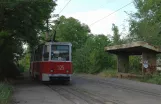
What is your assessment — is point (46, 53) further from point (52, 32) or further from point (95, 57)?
point (95, 57)

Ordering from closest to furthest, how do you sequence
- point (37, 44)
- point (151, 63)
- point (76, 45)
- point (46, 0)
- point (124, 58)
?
point (46, 0) < point (37, 44) < point (151, 63) < point (124, 58) < point (76, 45)

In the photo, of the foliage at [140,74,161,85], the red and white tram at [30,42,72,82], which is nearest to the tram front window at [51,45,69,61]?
the red and white tram at [30,42,72,82]

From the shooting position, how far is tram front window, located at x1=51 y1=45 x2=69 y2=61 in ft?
88.4

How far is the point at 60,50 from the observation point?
2697 centimetres

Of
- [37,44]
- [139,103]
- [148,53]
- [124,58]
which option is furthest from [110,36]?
[139,103]

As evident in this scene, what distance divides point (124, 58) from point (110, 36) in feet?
50.3

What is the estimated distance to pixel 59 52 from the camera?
27.0 meters

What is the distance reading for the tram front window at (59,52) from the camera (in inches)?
1061

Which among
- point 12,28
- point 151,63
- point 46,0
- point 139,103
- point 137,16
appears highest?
point 137,16

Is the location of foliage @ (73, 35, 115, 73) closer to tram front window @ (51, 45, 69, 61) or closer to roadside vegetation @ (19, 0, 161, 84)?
roadside vegetation @ (19, 0, 161, 84)

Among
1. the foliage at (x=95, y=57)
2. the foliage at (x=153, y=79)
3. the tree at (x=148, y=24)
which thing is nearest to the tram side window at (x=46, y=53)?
the foliage at (x=153, y=79)

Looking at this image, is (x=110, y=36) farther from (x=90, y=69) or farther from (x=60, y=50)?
(x=60, y=50)

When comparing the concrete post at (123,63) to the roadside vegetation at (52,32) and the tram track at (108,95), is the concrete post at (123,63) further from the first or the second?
the tram track at (108,95)

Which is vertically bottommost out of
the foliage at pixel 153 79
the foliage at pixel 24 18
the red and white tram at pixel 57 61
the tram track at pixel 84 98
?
the tram track at pixel 84 98
